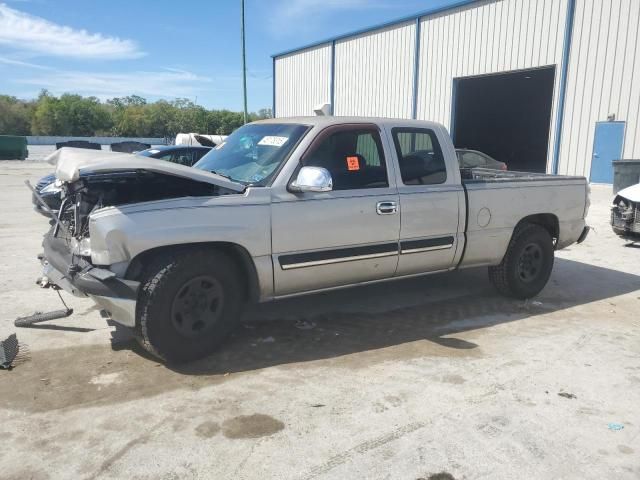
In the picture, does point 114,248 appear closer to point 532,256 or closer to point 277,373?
point 277,373

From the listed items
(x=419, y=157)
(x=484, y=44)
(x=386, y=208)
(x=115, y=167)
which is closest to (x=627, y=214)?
(x=419, y=157)

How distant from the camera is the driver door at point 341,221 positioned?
166 inches

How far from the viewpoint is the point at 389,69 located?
26.0m

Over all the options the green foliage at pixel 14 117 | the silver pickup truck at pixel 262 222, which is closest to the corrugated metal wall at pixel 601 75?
the silver pickup truck at pixel 262 222

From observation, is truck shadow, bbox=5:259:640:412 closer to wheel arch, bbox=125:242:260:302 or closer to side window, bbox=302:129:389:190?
wheel arch, bbox=125:242:260:302

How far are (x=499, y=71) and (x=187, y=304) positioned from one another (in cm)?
2054

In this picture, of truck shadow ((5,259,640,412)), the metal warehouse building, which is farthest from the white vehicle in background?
truck shadow ((5,259,640,412))

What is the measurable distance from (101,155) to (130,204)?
0.69 metres

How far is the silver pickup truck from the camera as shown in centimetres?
372

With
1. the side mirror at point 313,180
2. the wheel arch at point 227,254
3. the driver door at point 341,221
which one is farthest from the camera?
the driver door at point 341,221

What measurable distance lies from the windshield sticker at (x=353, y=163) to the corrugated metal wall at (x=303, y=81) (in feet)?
82.9

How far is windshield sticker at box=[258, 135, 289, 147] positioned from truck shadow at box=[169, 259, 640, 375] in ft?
5.52

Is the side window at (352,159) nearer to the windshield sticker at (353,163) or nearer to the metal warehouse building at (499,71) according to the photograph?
the windshield sticker at (353,163)

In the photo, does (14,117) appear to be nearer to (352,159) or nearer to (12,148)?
(12,148)
